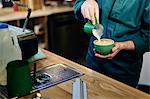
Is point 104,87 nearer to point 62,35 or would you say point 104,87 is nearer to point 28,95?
point 28,95

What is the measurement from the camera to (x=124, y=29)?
1.53m

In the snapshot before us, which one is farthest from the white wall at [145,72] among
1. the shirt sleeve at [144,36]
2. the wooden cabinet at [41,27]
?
the wooden cabinet at [41,27]

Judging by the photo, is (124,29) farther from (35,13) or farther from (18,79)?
(35,13)

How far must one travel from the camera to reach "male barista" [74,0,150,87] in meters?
1.48

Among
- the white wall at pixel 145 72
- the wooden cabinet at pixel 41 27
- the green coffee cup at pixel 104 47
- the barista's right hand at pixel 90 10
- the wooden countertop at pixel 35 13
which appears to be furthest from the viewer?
the wooden cabinet at pixel 41 27

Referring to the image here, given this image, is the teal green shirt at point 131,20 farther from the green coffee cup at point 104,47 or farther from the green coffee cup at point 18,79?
the green coffee cup at point 18,79

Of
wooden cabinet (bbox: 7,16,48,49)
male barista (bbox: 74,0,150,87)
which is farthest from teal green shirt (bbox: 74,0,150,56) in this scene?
wooden cabinet (bbox: 7,16,48,49)

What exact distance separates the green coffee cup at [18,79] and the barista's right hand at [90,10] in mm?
505

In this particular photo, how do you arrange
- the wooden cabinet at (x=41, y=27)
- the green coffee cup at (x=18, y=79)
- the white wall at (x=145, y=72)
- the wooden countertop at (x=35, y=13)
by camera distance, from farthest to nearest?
the wooden cabinet at (x=41, y=27)
the wooden countertop at (x=35, y=13)
the white wall at (x=145, y=72)
the green coffee cup at (x=18, y=79)

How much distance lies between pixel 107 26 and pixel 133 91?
0.52 m

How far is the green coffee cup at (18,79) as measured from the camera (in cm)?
108

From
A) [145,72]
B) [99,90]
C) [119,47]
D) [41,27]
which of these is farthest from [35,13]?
[99,90]

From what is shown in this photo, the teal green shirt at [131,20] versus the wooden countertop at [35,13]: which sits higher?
the teal green shirt at [131,20]

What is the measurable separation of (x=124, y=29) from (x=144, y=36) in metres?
0.13
